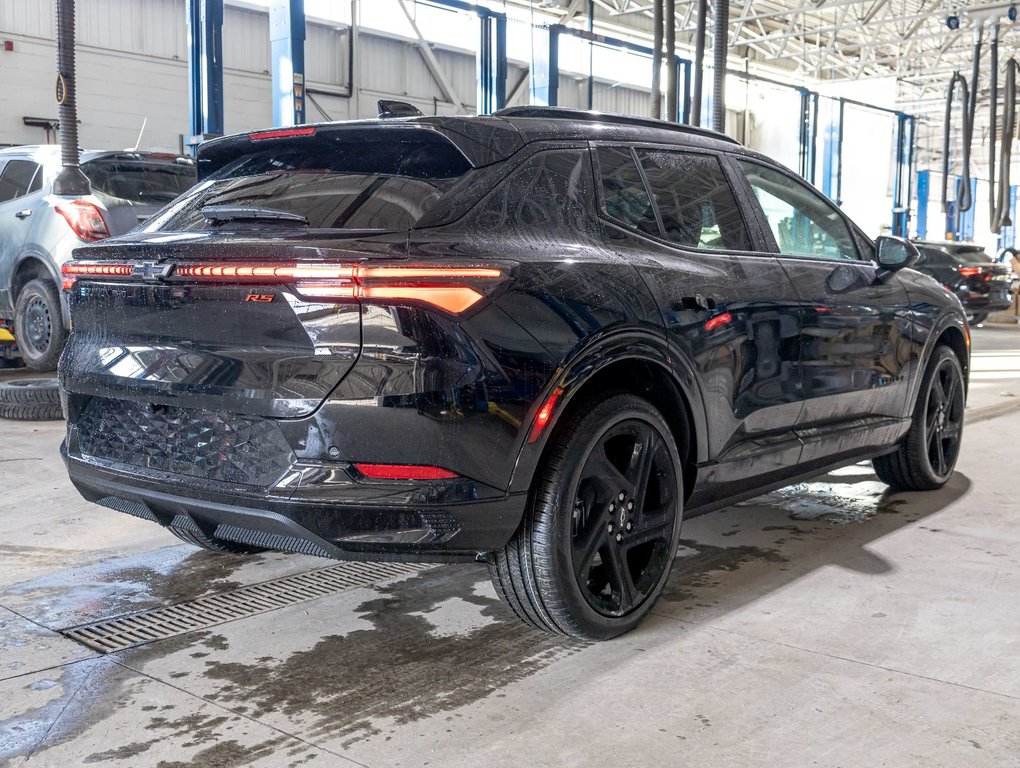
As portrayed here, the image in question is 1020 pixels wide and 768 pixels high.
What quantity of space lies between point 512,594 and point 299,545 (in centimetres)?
66

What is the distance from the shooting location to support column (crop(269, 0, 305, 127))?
9.57 meters

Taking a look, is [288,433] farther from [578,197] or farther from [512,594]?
[578,197]

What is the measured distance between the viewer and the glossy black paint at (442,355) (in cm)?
263

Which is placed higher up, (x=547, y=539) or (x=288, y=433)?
(x=288, y=433)

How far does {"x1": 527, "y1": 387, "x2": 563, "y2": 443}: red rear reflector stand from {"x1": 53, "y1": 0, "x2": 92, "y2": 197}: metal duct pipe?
17.6 feet

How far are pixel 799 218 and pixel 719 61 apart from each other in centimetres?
447

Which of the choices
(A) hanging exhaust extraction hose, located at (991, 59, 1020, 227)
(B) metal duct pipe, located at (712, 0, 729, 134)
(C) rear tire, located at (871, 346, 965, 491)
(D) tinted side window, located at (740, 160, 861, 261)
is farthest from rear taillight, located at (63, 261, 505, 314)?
(A) hanging exhaust extraction hose, located at (991, 59, 1020, 227)

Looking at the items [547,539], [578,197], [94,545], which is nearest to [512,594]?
[547,539]

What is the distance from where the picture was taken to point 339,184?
117 inches

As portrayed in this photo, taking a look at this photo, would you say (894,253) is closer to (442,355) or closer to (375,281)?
(442,355)

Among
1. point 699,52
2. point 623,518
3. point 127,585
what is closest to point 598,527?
point 623,518

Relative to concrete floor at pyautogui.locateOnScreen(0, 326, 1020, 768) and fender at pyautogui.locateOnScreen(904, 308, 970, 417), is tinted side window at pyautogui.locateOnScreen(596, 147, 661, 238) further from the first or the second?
fender at pyautogui.locateOnScreen(904, 308, 970, 417)

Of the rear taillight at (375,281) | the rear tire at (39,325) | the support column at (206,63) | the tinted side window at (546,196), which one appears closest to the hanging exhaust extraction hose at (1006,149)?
the support column at (206,63)

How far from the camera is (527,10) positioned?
21.8 metres
